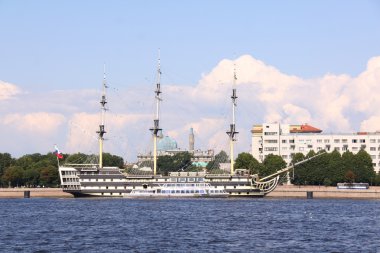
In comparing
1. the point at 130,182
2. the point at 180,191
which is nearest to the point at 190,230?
the point at 180,191

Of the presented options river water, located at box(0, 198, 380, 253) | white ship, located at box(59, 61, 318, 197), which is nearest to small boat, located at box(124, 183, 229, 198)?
white ship, located at box(59, 61, 318, 197)

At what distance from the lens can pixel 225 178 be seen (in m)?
190

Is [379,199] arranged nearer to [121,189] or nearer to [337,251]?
[121,189]

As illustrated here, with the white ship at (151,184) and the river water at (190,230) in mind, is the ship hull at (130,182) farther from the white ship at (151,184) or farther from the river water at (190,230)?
the river water at (190,230)

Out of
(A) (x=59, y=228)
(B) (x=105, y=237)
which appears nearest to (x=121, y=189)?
(A) (x=59, y=228)

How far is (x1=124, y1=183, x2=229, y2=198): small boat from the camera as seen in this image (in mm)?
187250

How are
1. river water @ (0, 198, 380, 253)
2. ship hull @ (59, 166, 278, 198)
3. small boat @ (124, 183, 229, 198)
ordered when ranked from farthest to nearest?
ship hull @ (59, 166, 278, 198) → small boat @ (124, 183, 229, 198) → river water @ (0, 198, 380, 253)

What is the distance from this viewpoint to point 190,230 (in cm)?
9450

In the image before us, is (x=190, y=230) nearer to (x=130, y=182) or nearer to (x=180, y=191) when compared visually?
(x=180, y=191)

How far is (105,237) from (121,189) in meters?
104

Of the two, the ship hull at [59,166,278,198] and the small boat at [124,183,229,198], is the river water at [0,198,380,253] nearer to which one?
the small boat at [124,183,229,198]

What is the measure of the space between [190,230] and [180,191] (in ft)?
308

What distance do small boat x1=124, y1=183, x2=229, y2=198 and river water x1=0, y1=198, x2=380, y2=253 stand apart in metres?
51.4

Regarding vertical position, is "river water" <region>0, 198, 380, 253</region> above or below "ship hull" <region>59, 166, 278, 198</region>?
below
